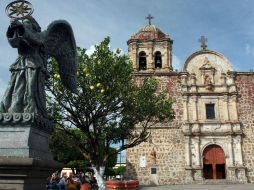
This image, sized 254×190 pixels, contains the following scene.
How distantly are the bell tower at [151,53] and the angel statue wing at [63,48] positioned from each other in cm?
1934

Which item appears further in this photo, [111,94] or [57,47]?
[111,94]

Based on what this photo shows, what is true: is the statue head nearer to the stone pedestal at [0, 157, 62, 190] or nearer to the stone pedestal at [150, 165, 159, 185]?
the stone pedestal at [0, 157, 62, 190]

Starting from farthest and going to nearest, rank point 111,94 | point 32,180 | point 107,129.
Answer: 1. point 107,129
2. point 111,94
3. point 32,180

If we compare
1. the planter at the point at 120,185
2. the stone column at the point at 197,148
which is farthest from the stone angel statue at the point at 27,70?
A: the stone column at the point at 197,148

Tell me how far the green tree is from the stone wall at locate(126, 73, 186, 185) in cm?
840

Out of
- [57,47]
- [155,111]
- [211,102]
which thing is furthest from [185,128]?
[57,47]

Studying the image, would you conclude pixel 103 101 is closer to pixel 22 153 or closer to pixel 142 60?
pixel 22 153

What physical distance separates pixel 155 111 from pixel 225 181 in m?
10.1

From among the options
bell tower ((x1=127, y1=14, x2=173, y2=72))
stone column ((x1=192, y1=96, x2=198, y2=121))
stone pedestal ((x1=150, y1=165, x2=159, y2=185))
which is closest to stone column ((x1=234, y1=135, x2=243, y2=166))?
stone column ((x1=192, y1=96, x2=198, y2=121))

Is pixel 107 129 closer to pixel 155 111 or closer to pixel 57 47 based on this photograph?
pixel 155 111

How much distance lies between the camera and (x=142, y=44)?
79.4 feet

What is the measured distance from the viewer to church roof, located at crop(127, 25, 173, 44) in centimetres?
2439

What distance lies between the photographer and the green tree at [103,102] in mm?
12039

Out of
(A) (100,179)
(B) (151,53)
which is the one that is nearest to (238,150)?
(B) (151,53)
